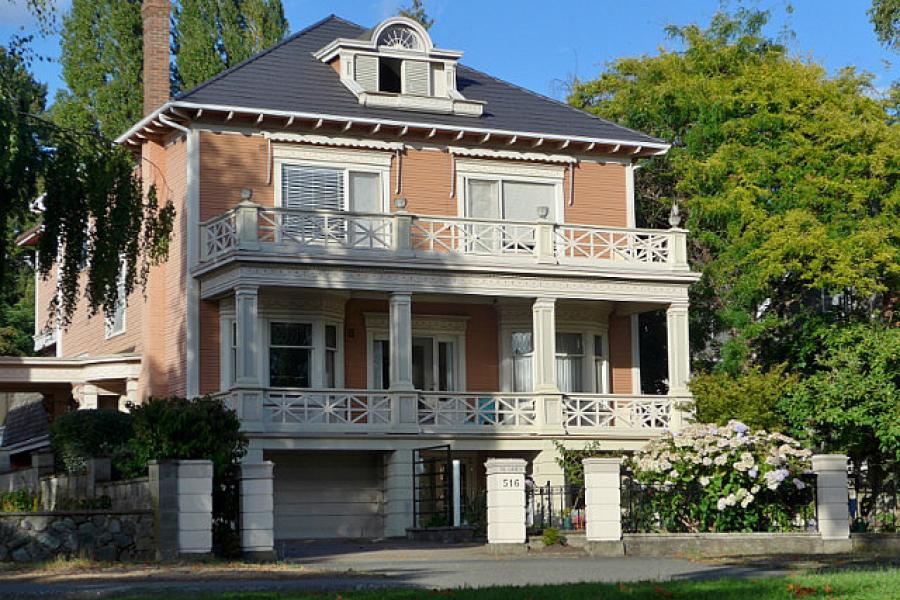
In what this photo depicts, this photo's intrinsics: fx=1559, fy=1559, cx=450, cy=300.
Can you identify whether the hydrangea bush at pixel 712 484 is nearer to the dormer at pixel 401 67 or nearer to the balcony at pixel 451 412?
the balcony at pixel 451 412

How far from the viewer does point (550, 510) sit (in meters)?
25.6

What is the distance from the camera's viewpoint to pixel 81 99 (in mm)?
49406

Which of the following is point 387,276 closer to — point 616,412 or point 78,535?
point 616,412

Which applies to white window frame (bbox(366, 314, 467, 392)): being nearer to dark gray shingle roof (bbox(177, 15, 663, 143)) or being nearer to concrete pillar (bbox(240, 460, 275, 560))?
dark gray shingle roof (bbox(177, 15, 663, 143))

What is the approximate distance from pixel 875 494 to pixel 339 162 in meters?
12.8

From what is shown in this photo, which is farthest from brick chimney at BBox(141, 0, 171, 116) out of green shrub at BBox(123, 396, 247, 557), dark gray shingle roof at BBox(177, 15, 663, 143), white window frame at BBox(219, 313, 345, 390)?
green shrub at BBox(123, 396, 247, 557)

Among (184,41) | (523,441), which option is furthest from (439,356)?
(184,41)

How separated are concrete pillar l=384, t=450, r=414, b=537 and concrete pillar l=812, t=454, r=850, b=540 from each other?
8373 mm

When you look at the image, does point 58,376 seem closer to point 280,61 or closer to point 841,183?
point 280,61

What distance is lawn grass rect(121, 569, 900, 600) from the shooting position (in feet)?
46.7

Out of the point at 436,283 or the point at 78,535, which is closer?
the point at 78,535

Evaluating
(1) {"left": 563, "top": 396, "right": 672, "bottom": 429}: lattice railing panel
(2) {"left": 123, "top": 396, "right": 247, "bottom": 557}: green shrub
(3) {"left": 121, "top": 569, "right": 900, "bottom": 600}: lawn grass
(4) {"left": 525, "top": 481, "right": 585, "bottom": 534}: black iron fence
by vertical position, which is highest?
(1) {"left": 563, "top": 396, "right": 672, "bottom": 429}: lattice railing panel

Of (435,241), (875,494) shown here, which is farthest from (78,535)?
(875,494)

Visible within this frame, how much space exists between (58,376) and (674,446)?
619 inches
